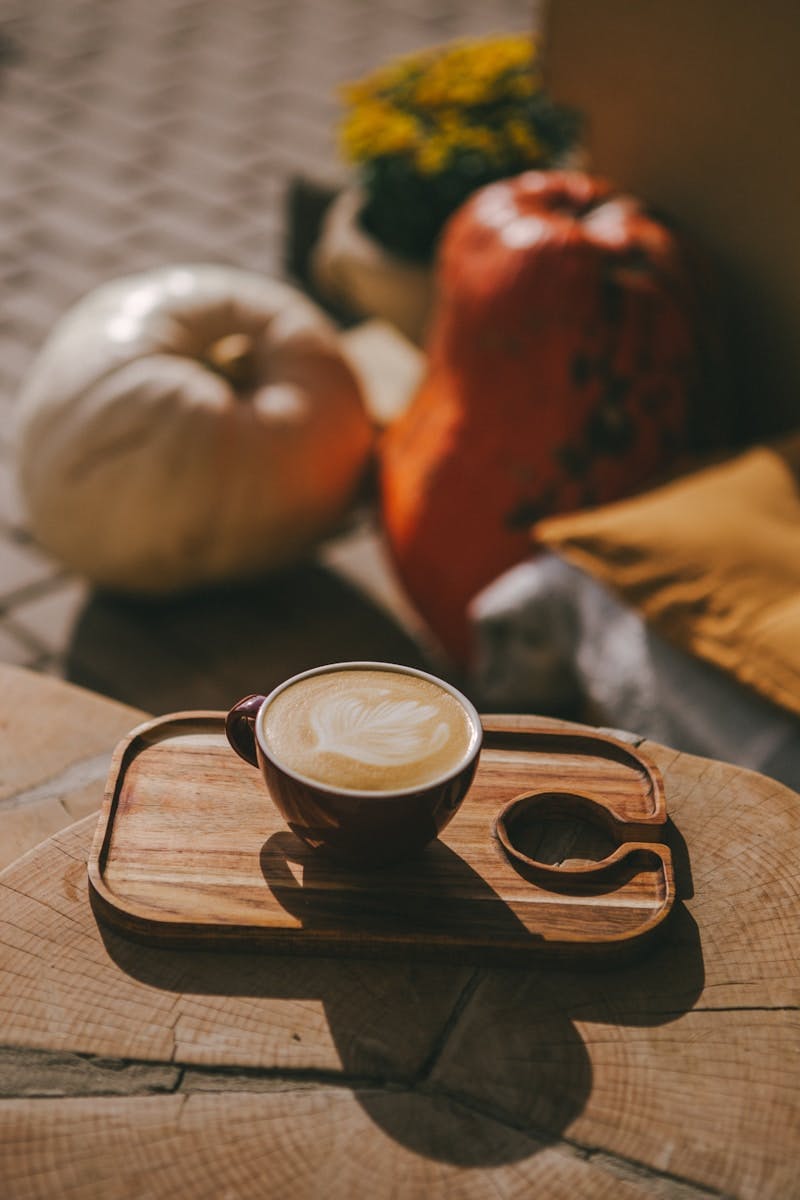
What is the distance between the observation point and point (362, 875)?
100 cm

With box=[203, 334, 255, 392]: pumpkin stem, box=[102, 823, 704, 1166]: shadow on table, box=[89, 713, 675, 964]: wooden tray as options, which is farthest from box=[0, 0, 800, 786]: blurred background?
box=[102, 823, 704, 1166]: shadow on table

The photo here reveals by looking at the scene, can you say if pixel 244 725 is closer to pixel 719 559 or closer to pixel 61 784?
pixel 61 784

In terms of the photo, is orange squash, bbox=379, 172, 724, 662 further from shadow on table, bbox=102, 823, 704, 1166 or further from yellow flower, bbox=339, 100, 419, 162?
shadow on table, bbox=102, 823, 704, 1166

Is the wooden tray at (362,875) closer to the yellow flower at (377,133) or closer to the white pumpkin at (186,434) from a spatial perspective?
the white pumpkin at (186,434)

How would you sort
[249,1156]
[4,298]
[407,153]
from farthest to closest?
[4,298] → [407,153] → [249,1156]

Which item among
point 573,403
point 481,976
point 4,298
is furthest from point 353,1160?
point 4,298

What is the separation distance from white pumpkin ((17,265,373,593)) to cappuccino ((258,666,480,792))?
1.33 m

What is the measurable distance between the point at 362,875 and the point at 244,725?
0.51ft

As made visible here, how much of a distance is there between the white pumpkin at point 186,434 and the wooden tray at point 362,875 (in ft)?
3.96

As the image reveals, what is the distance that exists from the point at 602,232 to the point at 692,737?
107 centimetres

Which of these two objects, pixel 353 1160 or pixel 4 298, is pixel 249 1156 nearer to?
pixel 353 1160

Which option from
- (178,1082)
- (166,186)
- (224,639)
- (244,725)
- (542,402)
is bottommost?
(224,639)

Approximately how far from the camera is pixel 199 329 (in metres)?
2.41

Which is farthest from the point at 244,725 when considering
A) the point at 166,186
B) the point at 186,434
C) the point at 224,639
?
the point at 166,186
